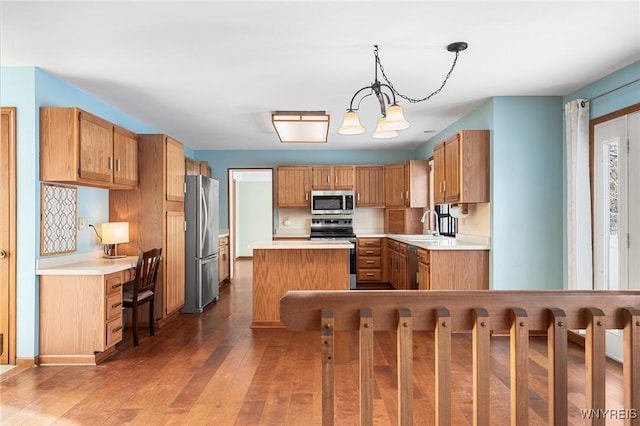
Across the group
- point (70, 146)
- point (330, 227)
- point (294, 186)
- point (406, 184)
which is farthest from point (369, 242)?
point (70, 146)

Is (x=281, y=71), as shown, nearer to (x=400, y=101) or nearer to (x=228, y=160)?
(x=400, y=101)

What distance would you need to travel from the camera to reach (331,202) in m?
6.72

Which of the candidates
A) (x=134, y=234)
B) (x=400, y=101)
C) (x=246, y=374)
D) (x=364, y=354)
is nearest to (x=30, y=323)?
(x=134, y=234)

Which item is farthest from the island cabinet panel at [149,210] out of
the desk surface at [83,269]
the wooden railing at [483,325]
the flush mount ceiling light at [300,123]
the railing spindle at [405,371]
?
the railing spindle at [405,371]

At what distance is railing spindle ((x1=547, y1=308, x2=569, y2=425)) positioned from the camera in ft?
3.73

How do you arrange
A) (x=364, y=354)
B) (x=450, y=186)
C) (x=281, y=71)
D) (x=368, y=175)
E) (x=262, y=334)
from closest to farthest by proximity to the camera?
(x=364, y=354), (x=281, y=71), (x=262, y=334), (x=450, y=186), (x=368, y=175)

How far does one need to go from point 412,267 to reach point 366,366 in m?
3.86

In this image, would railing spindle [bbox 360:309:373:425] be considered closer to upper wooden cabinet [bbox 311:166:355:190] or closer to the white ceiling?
the white ceiling

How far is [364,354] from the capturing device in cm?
112

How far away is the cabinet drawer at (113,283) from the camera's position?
317 cm

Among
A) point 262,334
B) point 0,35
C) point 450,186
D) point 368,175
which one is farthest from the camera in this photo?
point 368,175

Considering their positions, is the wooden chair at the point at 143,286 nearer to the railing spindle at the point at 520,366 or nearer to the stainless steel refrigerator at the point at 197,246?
the stainless steel refrigerator at the point at 197,246

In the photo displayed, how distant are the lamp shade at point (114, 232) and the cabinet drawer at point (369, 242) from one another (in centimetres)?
373

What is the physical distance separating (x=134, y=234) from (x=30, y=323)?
52.5 inches
